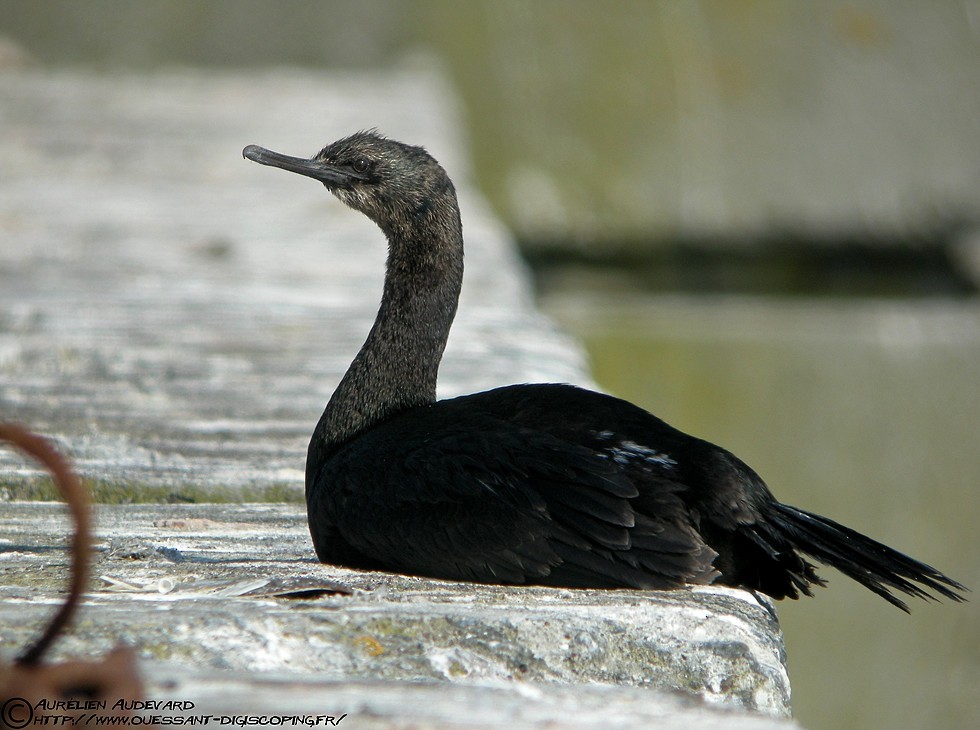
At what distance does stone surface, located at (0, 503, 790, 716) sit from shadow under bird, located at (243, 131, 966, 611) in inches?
2.2

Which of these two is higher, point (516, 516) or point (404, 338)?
point (404, 338)

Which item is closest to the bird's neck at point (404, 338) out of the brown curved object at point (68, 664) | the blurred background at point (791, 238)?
the brown curved object at point (68, 664)

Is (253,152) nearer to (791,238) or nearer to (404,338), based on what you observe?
(404,338)

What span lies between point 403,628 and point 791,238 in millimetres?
6401

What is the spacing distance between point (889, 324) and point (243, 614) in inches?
254

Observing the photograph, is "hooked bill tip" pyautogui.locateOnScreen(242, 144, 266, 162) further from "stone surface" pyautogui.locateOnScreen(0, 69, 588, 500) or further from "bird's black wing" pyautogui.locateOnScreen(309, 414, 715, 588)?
"bird's black wing" pyautogui.locateOnScreen(309, 414, 715, 588)

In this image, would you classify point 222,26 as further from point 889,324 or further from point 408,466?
point 408,466

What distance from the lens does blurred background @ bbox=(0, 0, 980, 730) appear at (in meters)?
7.52

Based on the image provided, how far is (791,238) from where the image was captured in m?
8.02

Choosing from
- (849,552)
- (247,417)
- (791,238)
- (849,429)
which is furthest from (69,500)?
(791,238)

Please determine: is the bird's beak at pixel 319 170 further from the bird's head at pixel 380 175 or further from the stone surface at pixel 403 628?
the stone surface at pixel 403 628

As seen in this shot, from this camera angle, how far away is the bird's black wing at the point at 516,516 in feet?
7.85

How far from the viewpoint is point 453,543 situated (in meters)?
2.47

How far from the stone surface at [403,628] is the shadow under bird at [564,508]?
6cm
